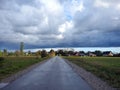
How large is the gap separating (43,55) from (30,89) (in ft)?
382

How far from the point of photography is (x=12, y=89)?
1212 cm

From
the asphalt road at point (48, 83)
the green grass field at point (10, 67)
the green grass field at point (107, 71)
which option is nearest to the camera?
the asphalt road at point (48, 83)

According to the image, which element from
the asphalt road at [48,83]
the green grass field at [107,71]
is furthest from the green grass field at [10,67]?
the green grass field at [107,71]

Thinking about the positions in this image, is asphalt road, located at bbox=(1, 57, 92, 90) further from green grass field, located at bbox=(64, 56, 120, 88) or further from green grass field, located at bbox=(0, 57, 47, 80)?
green grass field, located at bbox=(0, 57, 47, 80)

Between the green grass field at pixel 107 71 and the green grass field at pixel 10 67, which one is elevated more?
the green grass field at pixel 10 67

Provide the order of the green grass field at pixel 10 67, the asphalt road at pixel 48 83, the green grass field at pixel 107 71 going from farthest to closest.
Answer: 1. the green grass field at pixel 10 67
2. the green grass field at pixel 107 71
3. the asphalt road at pixel 48 83

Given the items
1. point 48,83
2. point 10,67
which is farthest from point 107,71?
point 10,67

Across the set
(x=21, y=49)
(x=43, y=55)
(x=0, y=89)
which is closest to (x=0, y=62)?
(x=0, y=89)

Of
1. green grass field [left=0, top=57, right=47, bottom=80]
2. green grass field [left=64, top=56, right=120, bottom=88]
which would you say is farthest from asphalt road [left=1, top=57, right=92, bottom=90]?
green grass field [left=0, top=57, right=47, bottom=80]

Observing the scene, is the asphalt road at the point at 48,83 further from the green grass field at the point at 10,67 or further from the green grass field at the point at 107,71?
the green grass field at the point at 10,67

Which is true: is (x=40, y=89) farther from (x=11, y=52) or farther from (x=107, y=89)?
(x=11, y=52)

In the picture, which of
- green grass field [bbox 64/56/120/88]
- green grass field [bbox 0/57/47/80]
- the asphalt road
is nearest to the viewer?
the asphalt road

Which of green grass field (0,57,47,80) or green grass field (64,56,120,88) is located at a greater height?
green grass field (0,57,47,80)

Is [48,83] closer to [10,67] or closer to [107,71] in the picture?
[107,71]
